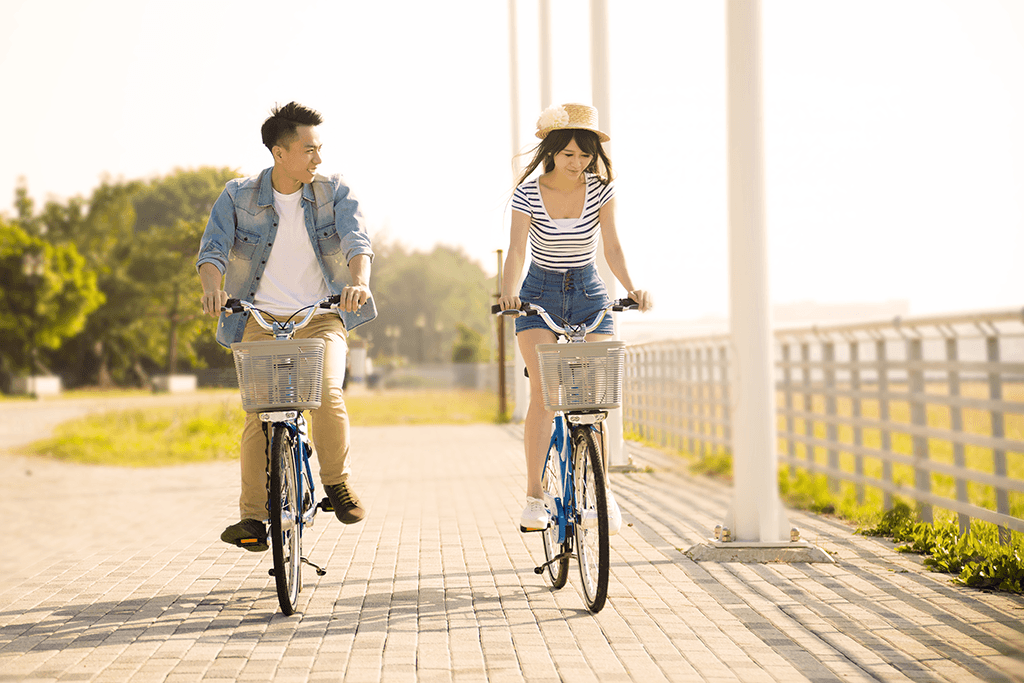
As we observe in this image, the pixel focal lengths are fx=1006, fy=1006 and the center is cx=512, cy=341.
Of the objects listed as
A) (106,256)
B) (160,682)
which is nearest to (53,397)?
(106,256)

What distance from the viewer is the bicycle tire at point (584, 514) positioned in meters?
4.10

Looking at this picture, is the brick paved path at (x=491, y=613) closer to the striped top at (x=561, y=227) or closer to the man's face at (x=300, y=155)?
the striped top at (x=561, y=227)

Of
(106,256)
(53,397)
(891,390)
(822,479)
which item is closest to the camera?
(891,390)

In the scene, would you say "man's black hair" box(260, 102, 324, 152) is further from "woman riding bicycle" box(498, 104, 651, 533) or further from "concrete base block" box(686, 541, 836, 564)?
"concrete base block" box(686, 541, 836, 564)

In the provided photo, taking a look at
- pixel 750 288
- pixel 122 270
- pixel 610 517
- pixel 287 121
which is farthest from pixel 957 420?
pixel 122 270

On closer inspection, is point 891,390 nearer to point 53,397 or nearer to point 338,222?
point 338,222

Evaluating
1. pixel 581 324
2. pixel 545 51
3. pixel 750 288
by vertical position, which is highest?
pixel 545 51

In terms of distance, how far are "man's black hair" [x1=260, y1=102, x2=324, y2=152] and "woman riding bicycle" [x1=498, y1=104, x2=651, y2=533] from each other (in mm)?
992

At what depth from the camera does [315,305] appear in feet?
14.1

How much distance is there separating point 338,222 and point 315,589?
1.77 metres

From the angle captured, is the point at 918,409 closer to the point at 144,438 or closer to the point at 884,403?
the point at 884,403

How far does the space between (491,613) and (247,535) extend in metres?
1.12

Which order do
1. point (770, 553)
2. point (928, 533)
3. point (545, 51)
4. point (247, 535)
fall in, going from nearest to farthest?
point (247, 535)
point (770, 553)
point (928, 533)
point (545, 51)

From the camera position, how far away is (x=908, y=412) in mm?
6633
